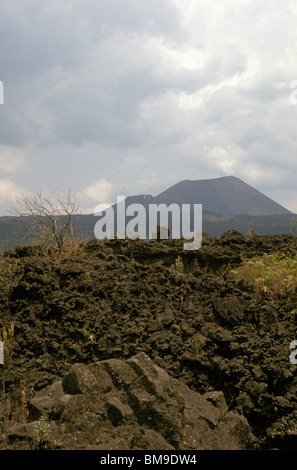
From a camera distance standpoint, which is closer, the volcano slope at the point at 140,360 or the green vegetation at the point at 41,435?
the green vegetation at the point at 41,435

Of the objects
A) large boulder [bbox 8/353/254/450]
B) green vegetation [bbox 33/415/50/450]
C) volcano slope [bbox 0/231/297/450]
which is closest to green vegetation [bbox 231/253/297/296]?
volcano slope [bbox 0/231/297/450]

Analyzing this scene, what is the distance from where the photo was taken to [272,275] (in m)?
7.79

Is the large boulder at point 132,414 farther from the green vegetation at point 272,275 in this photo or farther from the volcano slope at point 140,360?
the green vegetation at point 272,275

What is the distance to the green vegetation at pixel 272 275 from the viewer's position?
7.39 meters

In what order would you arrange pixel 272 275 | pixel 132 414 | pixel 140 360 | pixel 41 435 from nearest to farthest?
1. pixel 41 435
2. pixel 132 414
3. pixel 140 360
4. pixel 272 275

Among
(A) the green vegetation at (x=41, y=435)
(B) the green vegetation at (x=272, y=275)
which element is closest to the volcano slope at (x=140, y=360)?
(A) the green vegetation at (x=41, y=435)

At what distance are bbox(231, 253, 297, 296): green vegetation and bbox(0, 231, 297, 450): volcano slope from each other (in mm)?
175

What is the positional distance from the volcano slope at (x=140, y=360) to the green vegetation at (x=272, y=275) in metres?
0.18

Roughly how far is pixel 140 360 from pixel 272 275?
12.7 feet

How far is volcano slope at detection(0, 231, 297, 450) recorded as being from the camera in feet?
13.8

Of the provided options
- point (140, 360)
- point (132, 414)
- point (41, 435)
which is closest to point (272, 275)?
point (140, 360)

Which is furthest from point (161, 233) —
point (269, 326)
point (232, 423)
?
point (232, 423)

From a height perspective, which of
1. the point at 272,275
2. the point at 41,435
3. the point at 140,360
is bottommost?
Result: the point at 41,435

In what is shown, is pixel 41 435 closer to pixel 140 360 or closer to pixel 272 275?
pixel 140 360
